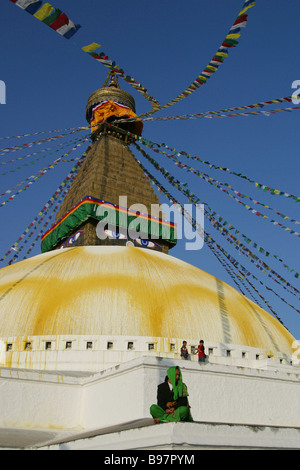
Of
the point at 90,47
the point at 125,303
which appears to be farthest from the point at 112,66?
the point at 125,303

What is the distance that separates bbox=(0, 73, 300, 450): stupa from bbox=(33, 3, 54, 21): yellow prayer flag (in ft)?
19.6

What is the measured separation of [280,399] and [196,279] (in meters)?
4.48

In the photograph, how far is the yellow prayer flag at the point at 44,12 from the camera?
853 centimetres

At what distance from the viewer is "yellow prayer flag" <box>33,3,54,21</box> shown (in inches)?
336

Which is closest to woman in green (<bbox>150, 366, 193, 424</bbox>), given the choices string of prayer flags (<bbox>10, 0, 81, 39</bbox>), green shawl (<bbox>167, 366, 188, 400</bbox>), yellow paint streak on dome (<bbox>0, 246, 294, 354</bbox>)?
green shawl (<bbox>167, 366, 188, 400</bbox>)

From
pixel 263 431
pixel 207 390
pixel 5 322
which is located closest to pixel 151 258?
pixel 5 322

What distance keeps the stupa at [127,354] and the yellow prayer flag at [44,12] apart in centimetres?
598

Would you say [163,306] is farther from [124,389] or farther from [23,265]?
[23,265]

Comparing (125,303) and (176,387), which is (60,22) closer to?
(125,303)

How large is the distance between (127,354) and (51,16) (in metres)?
7.01

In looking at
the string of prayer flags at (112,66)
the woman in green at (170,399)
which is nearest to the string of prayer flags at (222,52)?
the string of prayer flags at (112,66)

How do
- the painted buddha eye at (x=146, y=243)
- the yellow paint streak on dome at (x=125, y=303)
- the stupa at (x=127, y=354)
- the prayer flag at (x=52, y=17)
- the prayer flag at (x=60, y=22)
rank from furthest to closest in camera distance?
the painted buddha eye at (x=146, y=243)
the yellow paint streak on dome at (x=125, y=303)
the prayer flag at (x=60, y=22)
the prayer flag at (x=52, y=17)
the stupa at (x=127, y=354)

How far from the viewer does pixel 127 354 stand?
10.1 meters

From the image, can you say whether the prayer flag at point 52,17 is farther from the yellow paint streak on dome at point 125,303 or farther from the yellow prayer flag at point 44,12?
the yellow paint streak on dome at point 125,303
